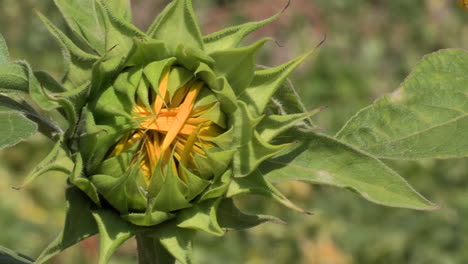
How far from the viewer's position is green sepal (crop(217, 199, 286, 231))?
1721 mm

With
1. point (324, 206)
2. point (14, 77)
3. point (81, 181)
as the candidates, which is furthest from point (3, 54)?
point (324, 206)

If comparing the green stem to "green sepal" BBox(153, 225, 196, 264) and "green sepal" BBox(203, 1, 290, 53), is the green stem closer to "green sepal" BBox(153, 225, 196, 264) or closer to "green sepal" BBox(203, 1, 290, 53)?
"green sepal" BBox(153, 225, 196, 264)

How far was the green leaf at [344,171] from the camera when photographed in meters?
1.63

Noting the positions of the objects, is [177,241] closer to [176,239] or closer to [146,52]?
[176,239]

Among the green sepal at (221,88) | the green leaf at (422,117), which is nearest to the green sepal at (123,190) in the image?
the green sepal at (221,88)

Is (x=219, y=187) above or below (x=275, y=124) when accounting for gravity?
below

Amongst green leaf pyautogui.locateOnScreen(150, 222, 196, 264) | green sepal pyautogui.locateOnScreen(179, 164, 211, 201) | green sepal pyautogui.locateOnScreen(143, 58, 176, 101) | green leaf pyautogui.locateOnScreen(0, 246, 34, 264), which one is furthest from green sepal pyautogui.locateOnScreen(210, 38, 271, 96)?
green leaf pyautogui.locateOnScreen(0, 246, 34, 264)

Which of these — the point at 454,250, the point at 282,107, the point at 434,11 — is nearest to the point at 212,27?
the point at 434,11

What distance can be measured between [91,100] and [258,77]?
0.37 metres

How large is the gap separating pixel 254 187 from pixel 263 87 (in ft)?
0.73

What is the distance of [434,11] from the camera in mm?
7980

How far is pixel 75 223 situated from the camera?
1.65m

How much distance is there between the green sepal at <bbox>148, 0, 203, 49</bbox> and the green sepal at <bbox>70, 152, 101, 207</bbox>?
32 centimetres

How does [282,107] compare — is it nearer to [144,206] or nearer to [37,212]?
[144,206]
